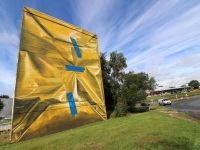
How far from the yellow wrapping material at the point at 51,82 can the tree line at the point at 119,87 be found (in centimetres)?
468

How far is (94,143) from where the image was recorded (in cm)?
876

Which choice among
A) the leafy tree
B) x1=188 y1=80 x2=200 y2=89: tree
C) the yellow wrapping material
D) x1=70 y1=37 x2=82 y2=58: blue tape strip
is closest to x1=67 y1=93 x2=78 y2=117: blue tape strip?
the yellow wrapping material

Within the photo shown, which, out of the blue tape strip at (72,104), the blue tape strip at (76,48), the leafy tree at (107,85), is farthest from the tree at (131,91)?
the blue tape strip at (72,104)

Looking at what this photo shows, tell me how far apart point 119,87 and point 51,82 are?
47.8 feet

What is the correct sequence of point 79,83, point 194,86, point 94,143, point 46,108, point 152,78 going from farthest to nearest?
point 194,86 < point 152,78 < point 79,83 < point 46,108 < point 94,143

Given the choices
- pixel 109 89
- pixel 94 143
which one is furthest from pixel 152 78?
pixel 94 143

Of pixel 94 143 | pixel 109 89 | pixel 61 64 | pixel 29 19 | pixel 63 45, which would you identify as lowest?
pixel 94 143

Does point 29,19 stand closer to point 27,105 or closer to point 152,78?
point 27,105

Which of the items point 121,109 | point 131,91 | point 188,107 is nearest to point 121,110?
point 121,109

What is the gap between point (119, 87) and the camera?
27953 millimetres

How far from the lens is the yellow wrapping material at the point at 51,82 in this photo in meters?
13.7

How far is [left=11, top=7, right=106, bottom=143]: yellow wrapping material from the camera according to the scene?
539 inches

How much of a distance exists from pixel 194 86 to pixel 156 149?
477ft

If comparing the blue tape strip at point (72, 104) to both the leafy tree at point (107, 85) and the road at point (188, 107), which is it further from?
the road at point (188, 107)
